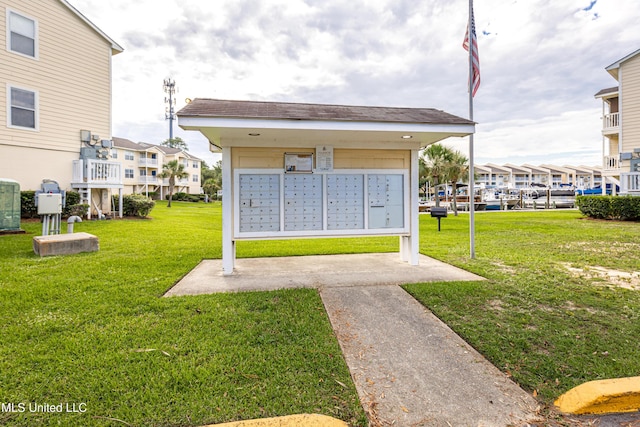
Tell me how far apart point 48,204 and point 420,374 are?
9.10m

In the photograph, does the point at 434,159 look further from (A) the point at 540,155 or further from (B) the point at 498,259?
(A) the point at 540,155

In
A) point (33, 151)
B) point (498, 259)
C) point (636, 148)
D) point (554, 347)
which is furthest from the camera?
point (636, 148)

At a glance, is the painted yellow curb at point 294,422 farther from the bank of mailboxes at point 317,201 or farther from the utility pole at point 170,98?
the utility pole at point 170,98

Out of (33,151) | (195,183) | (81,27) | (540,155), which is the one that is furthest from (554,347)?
(540,155)

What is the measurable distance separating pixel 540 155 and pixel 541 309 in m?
79.9

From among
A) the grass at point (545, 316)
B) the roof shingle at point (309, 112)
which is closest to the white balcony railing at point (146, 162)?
the roof shingle at point (309, 112)

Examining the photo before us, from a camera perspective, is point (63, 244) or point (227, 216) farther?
point (63, 244)

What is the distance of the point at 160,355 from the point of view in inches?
107

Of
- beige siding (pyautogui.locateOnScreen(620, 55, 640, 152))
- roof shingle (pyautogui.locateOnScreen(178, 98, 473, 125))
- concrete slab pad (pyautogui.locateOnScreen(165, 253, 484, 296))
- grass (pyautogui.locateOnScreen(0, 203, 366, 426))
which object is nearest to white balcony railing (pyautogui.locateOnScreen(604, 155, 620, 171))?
beige siding (pyautogui.locateOnScreen(620, 55, 640, 152))

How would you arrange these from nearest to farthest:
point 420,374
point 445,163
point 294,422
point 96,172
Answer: point 294,422, point 420,374, point 96,172, point 445,163

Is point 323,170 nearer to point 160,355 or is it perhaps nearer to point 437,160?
point 160,355

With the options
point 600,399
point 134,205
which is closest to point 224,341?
point 600,399

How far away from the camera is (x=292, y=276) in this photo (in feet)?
18.1

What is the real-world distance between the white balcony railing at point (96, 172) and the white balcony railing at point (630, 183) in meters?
23.1
